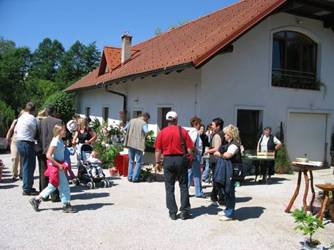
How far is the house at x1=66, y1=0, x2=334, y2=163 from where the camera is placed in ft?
39.2

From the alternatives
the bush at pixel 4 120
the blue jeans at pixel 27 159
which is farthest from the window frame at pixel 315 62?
the bush at pixel 4 120

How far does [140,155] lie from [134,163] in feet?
0.97

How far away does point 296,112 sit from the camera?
13898mm

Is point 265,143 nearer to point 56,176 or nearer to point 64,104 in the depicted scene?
point 56,176

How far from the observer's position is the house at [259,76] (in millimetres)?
11938

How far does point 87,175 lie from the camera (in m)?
9.18

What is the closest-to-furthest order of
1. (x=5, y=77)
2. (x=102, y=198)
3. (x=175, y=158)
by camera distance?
(x=175, y=158) → (x=102, y=198) → (x=5, y=77)

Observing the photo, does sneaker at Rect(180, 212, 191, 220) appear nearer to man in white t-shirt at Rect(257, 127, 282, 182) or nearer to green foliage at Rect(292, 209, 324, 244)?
green foliage at Rect(292, 209, 324, 244)

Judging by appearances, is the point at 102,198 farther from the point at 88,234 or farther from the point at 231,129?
the point at 231,129

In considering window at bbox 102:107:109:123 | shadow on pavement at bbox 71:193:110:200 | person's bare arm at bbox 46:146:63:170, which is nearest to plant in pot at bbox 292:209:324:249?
person's bare arm at bbox 46:146:63:170

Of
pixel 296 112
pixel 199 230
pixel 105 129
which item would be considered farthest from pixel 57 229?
pixel 296 112

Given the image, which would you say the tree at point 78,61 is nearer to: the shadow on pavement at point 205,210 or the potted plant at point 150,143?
the potted plant at point 150,143

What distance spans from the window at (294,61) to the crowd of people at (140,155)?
415cm

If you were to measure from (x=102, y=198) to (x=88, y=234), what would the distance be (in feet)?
7.72
